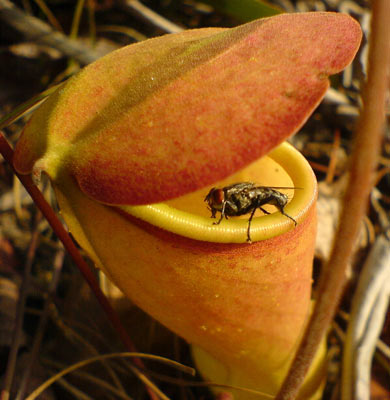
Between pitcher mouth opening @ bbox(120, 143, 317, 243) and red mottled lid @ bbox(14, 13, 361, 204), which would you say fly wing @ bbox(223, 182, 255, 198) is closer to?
pitcher mouth opening @ bbox(120, 143, 317, 243)

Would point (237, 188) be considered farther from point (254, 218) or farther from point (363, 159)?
point (363, 159)

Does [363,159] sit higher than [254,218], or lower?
higher

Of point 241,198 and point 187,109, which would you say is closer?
point 187,109

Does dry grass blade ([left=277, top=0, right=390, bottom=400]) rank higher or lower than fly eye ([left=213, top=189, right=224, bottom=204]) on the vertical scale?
higher

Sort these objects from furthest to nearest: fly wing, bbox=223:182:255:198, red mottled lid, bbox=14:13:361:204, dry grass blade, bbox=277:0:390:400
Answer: fly wing, bbox=223:182:255:198 < red mottled lid, bbox=14:13:361:204 < dry grass blade, bbox=277:0:390:400

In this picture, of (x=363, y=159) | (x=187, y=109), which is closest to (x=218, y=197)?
(x=187, y=109)

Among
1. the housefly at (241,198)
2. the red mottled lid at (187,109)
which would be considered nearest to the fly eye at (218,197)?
the housefly at (241,198)

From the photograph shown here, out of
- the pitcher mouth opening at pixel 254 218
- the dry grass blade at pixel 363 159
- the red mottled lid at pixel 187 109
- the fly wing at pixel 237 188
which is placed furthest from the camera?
the fly wing at pixel 237 188

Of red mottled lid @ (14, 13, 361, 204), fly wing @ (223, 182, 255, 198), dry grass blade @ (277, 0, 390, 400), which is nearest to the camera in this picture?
dry grass blade @ (277, 0, 390, 400)

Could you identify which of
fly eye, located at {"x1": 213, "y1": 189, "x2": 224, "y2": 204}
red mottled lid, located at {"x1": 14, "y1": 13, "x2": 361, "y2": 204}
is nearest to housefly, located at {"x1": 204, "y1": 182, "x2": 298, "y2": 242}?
fly eye, located at {"x1": 213, "y1": 189, "x2": 224, "y2": 204}

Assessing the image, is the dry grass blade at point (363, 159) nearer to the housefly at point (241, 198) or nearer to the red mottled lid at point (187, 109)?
the red mottled lid at point (187, 109)

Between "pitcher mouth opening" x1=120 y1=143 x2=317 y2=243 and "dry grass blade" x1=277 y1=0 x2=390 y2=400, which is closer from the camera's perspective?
"dry grass blade" x1=277 y1=0 x2=390 y2=400

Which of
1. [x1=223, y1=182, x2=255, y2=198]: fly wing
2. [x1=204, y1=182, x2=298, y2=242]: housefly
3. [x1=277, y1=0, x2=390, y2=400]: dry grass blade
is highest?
[x1=277, y1=0, x2=390, y2=400]: dry grass blade
